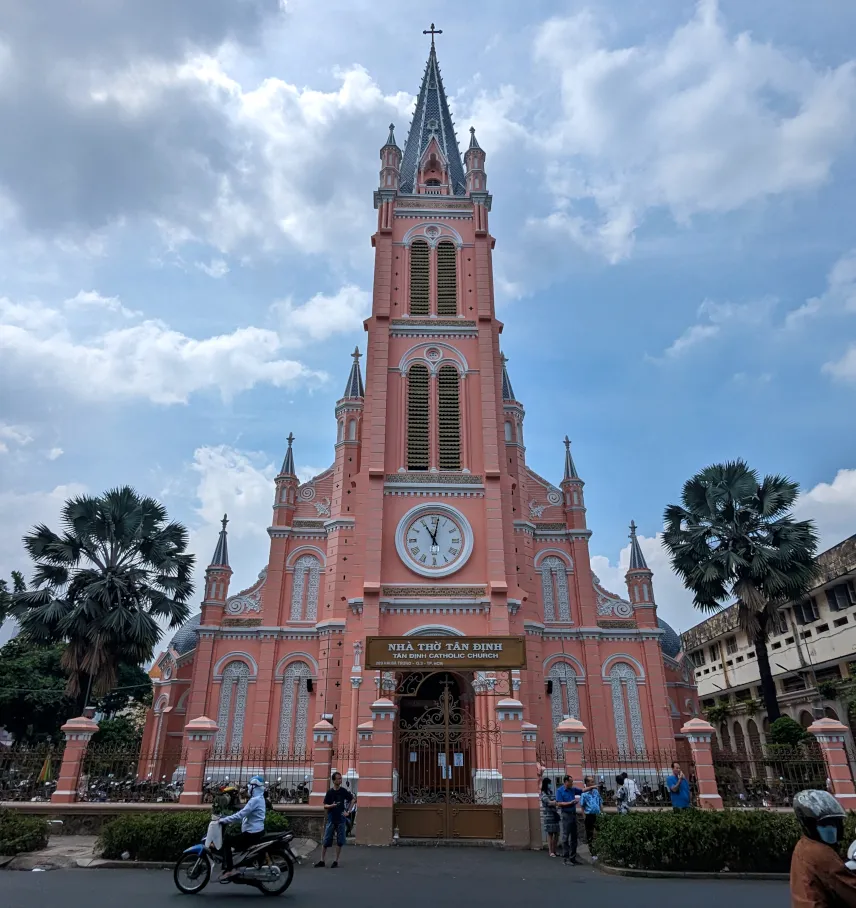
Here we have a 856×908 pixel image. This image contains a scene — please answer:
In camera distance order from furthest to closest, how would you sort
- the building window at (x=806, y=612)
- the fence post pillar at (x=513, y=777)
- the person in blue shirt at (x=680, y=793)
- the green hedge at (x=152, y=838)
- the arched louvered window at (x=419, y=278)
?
the building window at (x=806, y=612) < the arched louvered window at (x=419, y=278) < the fence post pillar at (x=513, y=777) < the person in blue shirt at (x=680, y=793) < the green hedge at (x=152, y=838)

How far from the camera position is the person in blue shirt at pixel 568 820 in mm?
12008

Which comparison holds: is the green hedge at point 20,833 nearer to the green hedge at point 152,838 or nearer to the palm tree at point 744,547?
the green hedge at point 152,838

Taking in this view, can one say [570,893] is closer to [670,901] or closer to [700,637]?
[670,901]

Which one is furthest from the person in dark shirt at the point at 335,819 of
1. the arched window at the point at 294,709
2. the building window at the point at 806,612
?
the building window at the point at 806,612

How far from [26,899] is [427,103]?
3861 cm

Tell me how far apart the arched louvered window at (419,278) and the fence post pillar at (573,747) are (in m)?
17.1

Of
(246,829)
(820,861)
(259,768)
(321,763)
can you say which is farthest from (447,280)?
(820,861)

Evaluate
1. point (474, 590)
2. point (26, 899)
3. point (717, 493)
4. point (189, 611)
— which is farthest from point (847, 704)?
point (26, 899)

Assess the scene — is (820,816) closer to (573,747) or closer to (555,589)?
(573,747)

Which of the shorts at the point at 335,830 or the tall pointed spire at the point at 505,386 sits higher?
the tall pointed spire at the point at 505,386

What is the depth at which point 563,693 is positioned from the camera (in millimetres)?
24500

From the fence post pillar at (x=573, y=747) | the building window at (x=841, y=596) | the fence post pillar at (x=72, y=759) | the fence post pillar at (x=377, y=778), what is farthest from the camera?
the building window at (x=841, y=596)

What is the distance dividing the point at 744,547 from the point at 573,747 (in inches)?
446

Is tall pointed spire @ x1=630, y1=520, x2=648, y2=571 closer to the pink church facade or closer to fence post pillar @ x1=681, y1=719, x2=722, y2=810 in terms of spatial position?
the pink church facade
